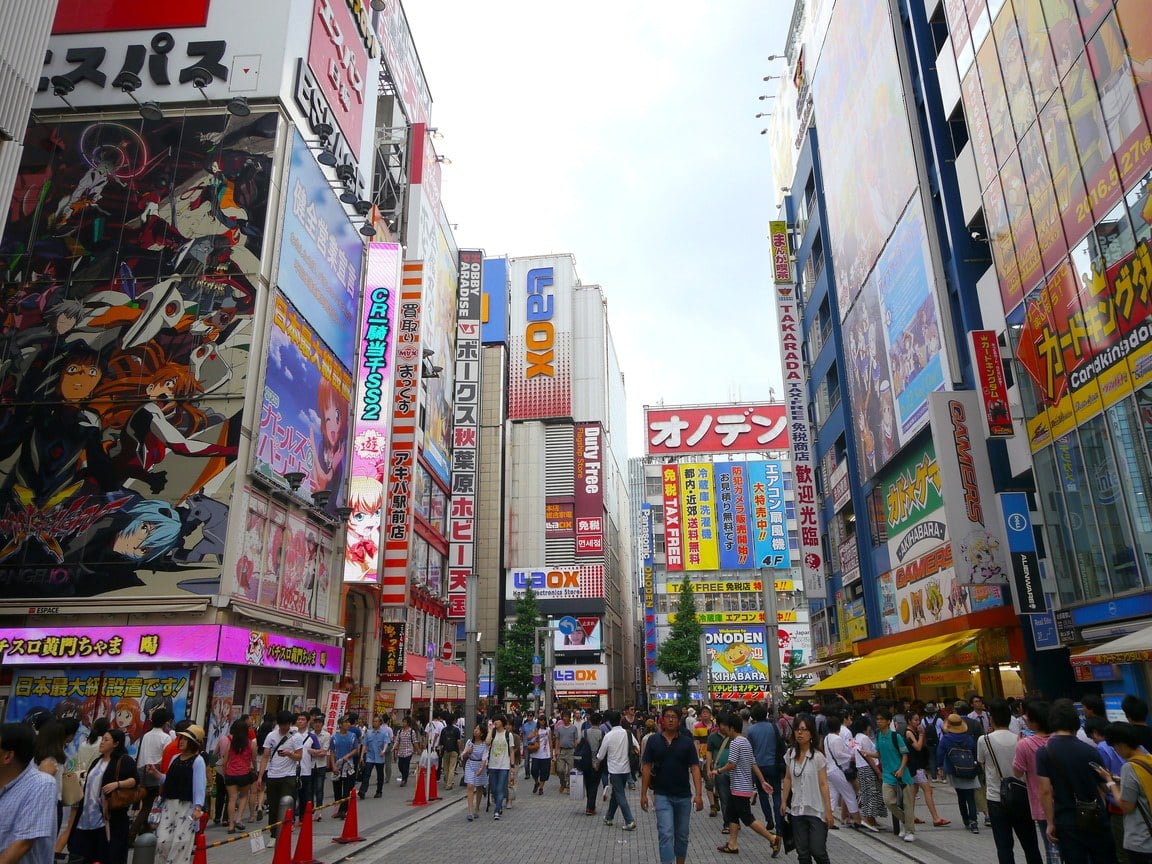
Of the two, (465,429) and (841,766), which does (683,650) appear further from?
(841,766)

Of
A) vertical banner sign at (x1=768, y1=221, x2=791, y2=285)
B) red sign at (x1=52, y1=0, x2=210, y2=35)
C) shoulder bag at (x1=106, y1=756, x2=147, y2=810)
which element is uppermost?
vertical banner sign at (x1=768, y1=221, x2=791, y2=285)

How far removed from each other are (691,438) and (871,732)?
70.6m

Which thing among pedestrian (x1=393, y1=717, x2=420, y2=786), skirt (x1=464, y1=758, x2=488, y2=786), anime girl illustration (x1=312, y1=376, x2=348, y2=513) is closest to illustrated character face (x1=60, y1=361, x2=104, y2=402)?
anime girl illustration (x1=312, y1=376, x2=348, y2=513)

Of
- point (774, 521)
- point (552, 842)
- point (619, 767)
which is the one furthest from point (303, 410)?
point (774, 521)

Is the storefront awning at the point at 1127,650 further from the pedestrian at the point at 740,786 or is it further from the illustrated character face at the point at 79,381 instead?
the illustrated character face at the point at 79,381

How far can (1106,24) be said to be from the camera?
52.9 feet

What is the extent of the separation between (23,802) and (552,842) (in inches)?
355

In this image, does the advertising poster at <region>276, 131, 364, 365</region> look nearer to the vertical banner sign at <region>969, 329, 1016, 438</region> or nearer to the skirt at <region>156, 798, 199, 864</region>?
the skirt at <region>156, 798, 199, 864</region>

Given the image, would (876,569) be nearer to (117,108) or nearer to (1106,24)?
(1106,24)

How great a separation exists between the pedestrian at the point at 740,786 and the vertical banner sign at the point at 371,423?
18.7 meters

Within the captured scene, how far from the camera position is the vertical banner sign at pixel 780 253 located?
43062 mm

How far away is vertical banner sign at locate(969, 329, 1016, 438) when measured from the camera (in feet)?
68.0

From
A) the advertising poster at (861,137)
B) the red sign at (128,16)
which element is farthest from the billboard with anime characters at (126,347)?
the advertising poster at (861,137)

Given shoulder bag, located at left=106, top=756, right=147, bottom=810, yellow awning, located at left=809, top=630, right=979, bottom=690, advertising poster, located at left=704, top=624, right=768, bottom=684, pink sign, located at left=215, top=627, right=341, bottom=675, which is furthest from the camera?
advertising poster, located at left=704, top=624, right=768, bottom=684
